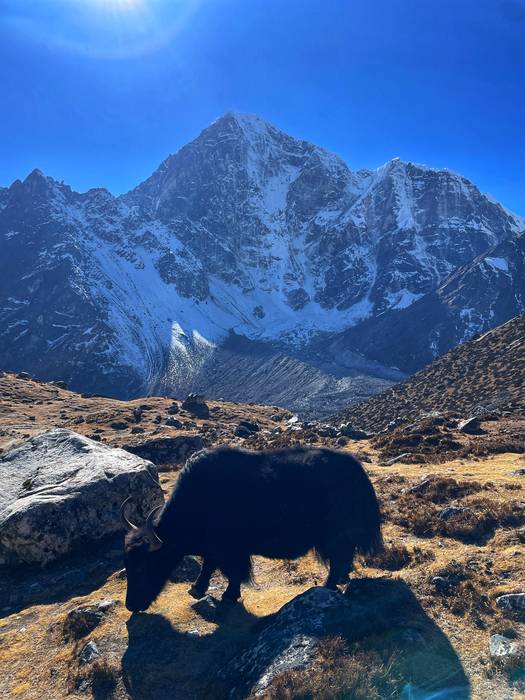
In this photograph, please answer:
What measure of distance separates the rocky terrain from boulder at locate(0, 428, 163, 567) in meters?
0.50

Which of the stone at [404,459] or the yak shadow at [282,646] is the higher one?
the stone at [404,459]

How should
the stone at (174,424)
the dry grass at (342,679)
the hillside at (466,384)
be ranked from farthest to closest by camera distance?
1. the hillside at (466,384)
2. the stone at (174,424)
3. the dry grass at (342,679)

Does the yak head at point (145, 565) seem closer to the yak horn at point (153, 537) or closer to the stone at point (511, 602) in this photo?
the yak horn at point (153, 537)

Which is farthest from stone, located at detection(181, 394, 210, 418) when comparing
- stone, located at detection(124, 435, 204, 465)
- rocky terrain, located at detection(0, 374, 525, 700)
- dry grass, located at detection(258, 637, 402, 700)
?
dry grass, located at detection(258, 637, 402, 700)

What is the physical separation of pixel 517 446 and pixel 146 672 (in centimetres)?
1723

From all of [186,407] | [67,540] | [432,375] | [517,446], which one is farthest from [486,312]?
[67,540]

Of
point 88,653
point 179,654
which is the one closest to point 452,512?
point 179,654

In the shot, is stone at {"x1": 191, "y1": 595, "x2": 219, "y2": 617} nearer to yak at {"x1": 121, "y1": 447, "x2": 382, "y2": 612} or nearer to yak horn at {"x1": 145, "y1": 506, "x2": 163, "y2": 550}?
yak at {"x1": 121, "y1": 447, "x2": 382, "y2": 612}

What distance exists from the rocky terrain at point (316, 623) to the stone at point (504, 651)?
0.06 feet

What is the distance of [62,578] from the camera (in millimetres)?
12172

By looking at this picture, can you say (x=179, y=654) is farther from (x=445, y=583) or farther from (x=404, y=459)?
(x=404, y=459)

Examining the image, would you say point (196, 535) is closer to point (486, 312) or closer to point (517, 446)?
point (517, 446)

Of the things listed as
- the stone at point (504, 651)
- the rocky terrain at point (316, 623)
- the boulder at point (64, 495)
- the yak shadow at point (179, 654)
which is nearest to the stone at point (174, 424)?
the boulder at point (64, 495)

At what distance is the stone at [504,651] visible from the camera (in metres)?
6.36
